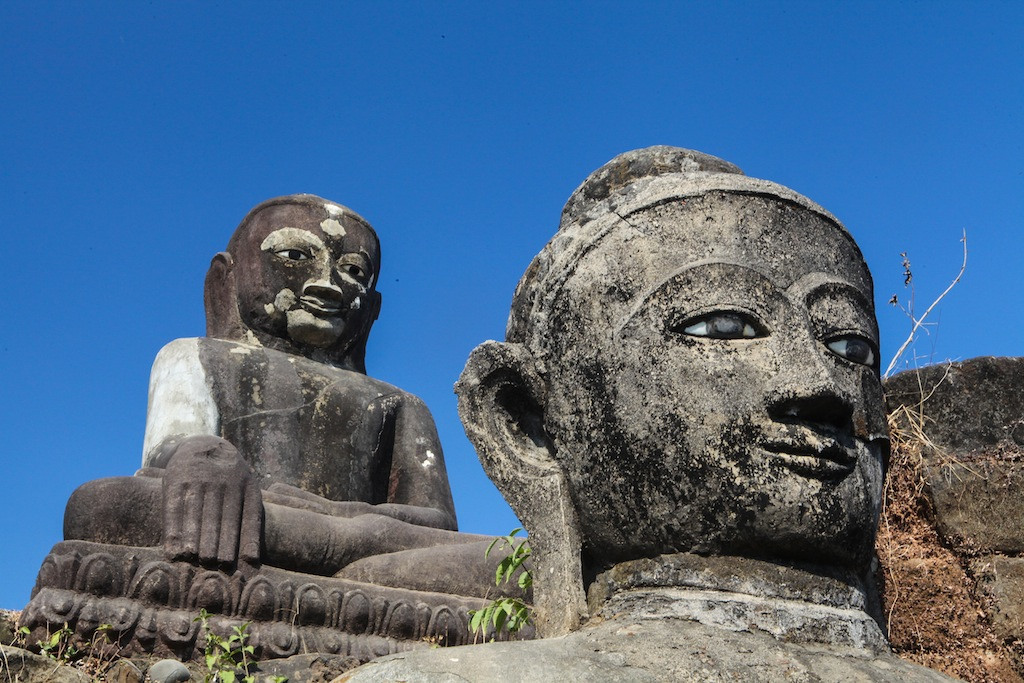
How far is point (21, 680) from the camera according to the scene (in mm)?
5168

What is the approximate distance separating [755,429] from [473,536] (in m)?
3.77

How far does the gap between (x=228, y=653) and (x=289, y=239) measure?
397 centimetres

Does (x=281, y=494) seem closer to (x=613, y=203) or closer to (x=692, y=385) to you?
(x=613, y=203)

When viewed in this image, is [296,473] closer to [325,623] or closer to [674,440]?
[325,623]

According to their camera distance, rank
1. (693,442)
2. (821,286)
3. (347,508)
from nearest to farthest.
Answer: (693,442), (821,286), (347,508)

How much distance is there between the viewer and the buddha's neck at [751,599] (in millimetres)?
3410

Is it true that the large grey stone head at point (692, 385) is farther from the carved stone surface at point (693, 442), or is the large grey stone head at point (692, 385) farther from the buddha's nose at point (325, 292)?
the buddha's nose at point (325, 292)

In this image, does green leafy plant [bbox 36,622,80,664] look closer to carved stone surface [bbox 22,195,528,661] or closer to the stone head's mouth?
carved stone surface [bbox 22,195,528,661]

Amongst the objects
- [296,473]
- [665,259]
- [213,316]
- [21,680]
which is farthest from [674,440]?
[213,316]

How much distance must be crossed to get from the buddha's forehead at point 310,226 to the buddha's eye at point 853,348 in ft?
19.2

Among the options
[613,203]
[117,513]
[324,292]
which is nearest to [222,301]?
[324,292]

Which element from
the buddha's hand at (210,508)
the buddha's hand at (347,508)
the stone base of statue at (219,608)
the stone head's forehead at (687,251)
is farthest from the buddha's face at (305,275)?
the stone head's forehead at (687,251)

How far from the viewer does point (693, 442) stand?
3545mm

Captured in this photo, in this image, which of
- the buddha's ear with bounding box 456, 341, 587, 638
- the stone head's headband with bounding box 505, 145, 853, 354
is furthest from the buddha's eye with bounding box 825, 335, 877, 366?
the buddha's ear with bounding box 456, 341, 587, 638
